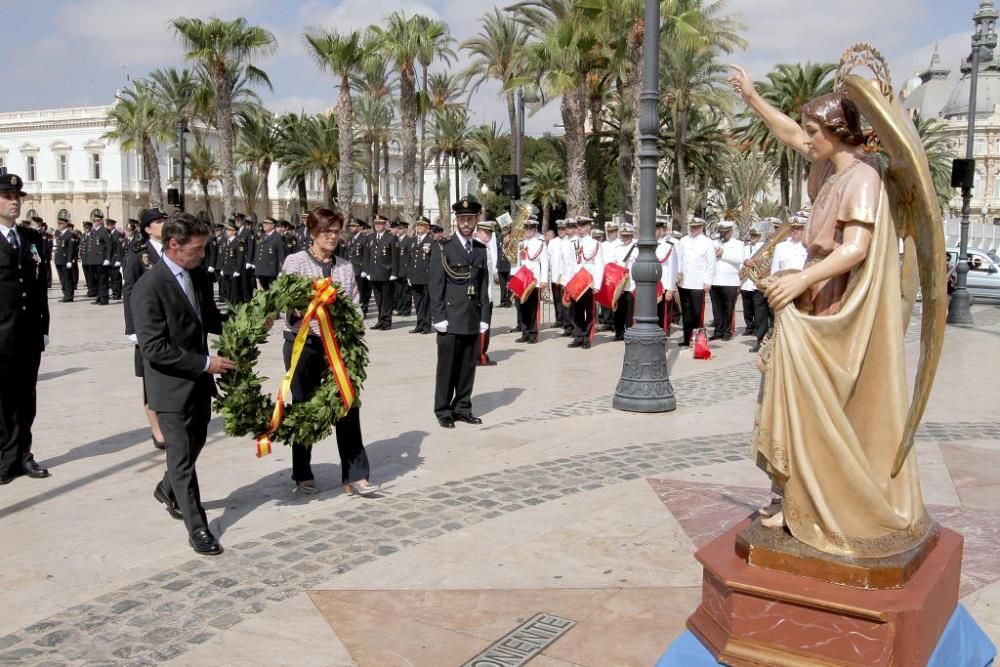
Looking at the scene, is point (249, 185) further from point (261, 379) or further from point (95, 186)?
point (261, 379)

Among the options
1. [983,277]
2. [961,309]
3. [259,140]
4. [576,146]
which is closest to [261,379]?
[961,309]

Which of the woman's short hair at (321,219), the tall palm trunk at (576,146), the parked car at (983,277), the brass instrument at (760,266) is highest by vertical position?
the tall palm trunk at (576,146)

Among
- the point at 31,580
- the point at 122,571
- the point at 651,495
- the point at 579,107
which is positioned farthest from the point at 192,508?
the point at 579,107

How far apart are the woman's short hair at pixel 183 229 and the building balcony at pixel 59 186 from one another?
231 ft

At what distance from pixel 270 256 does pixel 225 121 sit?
19.4 metres

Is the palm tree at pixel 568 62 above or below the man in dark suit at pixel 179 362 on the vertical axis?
above

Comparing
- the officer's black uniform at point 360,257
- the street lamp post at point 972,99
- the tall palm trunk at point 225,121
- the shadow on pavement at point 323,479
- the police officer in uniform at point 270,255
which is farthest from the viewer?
the tall palm trunk at point 225,121

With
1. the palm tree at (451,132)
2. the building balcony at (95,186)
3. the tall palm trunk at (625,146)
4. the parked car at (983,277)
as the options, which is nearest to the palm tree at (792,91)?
the tall palm trunk at (625,146)

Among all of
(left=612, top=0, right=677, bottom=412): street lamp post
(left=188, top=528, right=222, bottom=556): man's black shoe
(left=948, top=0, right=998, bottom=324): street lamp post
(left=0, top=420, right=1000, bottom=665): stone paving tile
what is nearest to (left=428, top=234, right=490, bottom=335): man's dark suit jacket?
→ (left=612, top=0, right=677, bottom=412): street lamp post

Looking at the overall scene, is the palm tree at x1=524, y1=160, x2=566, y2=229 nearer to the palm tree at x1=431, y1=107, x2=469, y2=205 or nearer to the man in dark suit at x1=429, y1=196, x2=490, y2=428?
the palm tree at x1=431, y1=107, x2=469, y2=205

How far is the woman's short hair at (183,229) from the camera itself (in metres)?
5.39

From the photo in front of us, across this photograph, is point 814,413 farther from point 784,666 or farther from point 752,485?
point 752,485

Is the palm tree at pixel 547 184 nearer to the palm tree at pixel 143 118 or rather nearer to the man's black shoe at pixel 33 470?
the palm tree at pixel 143 118

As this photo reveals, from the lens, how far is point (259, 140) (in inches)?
2288
